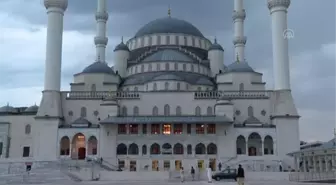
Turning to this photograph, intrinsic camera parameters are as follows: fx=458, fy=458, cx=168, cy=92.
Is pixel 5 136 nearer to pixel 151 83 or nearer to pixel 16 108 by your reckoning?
pixel 16 108

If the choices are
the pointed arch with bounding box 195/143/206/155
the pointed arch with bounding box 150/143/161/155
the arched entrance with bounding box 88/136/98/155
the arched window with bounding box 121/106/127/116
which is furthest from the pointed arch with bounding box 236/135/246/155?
the arched entrance with bounding box 88/136/98/155

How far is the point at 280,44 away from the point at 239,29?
12.9 meters

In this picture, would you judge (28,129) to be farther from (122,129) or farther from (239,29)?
(239,29)

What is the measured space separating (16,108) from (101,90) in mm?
14810

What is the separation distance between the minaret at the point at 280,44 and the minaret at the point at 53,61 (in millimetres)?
23571

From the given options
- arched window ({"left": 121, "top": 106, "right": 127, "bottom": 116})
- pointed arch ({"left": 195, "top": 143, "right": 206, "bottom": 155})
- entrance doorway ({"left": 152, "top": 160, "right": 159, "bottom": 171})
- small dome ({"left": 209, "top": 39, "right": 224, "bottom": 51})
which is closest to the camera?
entrance doorway ({"left": 152, "top": 160, "right": 159, "bottom": 171})

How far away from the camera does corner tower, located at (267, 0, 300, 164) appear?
47.3 metres

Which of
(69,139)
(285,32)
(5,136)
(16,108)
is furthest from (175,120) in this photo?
(16,108)

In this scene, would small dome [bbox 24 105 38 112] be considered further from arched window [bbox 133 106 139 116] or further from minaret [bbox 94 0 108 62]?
arched window [bbox 133 106 139 116]

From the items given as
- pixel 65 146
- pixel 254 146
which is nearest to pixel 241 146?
pixel 254 146

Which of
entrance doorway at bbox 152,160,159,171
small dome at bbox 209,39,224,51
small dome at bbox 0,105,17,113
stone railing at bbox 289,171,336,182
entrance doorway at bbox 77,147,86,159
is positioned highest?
small dome at bbox 209,39,224,51

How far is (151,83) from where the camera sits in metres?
53.5

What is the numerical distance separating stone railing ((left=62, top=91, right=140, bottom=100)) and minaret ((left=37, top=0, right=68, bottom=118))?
5.40ft

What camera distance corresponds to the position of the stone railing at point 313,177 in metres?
30.0
